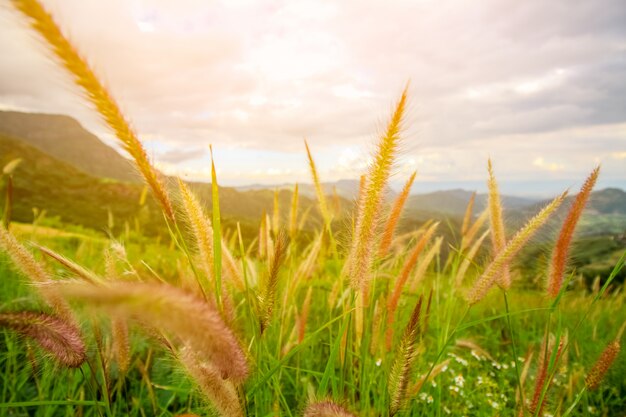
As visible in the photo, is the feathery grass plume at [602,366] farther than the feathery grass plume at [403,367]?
Yes

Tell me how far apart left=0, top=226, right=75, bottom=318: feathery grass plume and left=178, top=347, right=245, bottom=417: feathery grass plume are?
432mm

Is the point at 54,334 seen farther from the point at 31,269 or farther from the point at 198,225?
the point at 198,225

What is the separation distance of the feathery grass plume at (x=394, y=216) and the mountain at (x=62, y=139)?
94377 mm

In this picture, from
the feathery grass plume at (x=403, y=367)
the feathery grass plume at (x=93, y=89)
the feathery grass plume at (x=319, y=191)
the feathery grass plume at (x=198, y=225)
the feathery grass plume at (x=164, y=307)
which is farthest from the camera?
the feathery grass plume at (x=319, y=191)

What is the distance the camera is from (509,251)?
1.46 meters

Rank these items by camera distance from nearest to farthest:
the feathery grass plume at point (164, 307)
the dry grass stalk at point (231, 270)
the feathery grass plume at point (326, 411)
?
the feathery grass plume at point (164, 307), the feathery grass plume at point (326, 411), the dry grass stalk at point (231, 270)

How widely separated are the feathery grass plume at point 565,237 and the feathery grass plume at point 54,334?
1822 millimetres

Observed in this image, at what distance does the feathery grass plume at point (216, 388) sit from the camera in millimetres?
1029

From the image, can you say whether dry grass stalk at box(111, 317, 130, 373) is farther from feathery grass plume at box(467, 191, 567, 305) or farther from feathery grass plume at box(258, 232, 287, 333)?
feathery grass plume at box(467, 191, 567, 305)

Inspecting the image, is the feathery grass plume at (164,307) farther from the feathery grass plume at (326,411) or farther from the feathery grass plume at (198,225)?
the feathery grass plume at (198,225)

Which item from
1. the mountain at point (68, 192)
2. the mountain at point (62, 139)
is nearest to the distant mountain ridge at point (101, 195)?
the mountain at point (68, 192)

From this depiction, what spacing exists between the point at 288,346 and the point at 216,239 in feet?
3.46

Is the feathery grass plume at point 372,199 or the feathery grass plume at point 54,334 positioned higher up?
the feathery grass plume at point 372,199

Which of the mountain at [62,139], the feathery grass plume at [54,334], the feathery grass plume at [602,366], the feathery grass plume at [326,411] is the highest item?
the mountain at [62,139]
